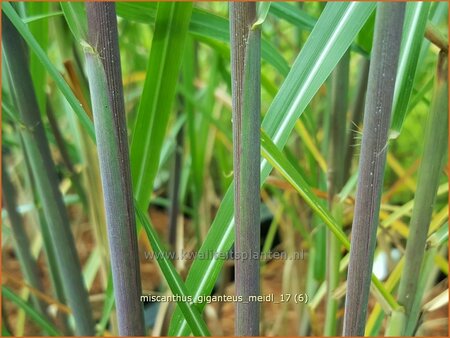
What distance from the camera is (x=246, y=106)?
26cm

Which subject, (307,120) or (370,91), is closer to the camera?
(370,91)

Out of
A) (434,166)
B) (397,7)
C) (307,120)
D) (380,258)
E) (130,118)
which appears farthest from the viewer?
(130,118)

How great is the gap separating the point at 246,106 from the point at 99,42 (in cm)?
8

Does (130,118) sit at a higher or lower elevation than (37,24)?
higher

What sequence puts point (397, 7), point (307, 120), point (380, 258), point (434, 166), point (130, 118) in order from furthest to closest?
point (130, 118)
point (380, 258)
point (307, 120)
point (434, 166)
point (397, 7)

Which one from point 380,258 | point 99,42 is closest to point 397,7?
point 99,42

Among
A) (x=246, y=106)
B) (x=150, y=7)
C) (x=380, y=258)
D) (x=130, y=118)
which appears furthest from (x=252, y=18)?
(x=130, y=118)

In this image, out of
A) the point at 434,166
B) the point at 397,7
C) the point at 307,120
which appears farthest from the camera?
the point at 307,120

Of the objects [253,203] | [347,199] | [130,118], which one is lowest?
[253,203]

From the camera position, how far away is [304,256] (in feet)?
2.42

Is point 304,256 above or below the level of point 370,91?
above

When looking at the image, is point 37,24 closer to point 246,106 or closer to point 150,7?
point 150,7

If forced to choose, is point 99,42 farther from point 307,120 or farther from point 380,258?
point 380,258

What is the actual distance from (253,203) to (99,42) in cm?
11
